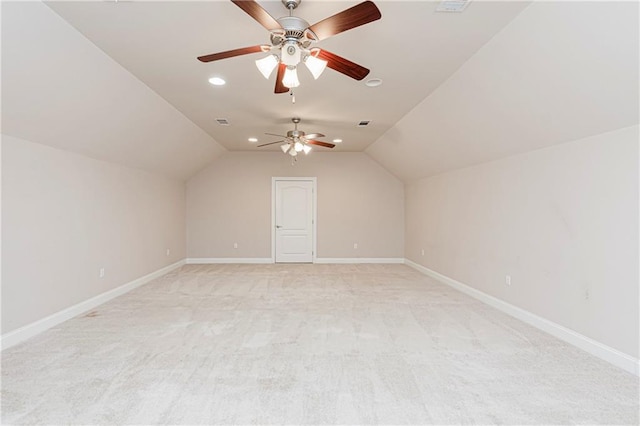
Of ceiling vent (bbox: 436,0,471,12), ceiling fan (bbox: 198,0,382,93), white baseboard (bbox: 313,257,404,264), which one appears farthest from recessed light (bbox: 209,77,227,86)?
white baseboard (bbox: 313,257,404,264)

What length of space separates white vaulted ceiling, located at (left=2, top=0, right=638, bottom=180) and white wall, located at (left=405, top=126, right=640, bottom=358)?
0.24 m

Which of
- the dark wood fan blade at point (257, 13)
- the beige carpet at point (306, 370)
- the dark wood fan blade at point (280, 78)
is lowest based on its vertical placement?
the beige carpet at point (306, 370)

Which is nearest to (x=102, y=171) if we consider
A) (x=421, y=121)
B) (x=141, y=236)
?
(x=141, y=236)

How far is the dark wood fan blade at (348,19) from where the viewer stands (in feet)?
5.32

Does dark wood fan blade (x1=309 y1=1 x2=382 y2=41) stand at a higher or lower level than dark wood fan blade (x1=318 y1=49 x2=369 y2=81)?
higher

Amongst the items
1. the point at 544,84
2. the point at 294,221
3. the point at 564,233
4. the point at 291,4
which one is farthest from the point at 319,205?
the point at 291,4

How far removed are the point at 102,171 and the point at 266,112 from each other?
242 cm

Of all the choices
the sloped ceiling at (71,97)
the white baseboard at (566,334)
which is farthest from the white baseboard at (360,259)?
the sloped ceiling at (71,97)

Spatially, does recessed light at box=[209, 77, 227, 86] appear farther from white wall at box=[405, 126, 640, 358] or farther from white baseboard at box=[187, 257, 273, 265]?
white baseboard at box=[187, 257, 273, 265]

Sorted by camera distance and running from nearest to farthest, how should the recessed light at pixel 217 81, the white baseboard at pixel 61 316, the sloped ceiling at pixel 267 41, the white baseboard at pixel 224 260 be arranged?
1. the sloped ceiling at pixel 267 41
2. the white baseboard at pixel 61 316
3. the recessed light at pixel 217 81
4. the white baseboard at pixel 224 260

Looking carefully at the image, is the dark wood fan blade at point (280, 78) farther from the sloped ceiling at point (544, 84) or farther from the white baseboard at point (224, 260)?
the white baseboard at point (224, 260)

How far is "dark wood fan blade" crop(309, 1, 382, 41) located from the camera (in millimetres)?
1621

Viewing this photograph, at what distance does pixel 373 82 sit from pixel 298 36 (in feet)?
5.60

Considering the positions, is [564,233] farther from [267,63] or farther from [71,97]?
[71,97]
